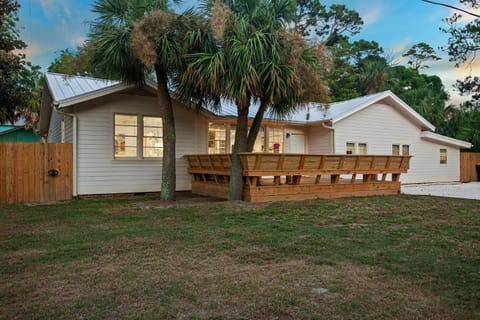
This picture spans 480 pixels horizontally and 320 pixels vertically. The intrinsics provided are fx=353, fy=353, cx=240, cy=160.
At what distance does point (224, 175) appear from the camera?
405 inches

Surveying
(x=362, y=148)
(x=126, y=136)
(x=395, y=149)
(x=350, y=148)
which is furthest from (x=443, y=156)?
(x=126, y=136)

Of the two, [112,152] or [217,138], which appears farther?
[217,138]

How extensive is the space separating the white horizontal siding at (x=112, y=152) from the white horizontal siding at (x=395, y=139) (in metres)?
6.77

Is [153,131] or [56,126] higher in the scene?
[56,126]

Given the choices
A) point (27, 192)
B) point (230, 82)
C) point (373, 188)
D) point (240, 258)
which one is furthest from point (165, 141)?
point (373, 188)

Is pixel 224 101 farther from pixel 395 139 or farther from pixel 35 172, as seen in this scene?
pixel 395 139

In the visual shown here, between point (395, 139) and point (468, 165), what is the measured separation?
6.65m

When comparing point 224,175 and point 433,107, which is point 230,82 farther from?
point 433,107

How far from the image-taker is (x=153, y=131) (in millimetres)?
11773

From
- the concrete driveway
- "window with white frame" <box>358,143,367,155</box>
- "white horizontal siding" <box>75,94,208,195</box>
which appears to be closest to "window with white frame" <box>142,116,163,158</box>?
"white horizontal siding" <box>75,94,208,195</box>

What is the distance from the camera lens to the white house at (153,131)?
10.6 meters

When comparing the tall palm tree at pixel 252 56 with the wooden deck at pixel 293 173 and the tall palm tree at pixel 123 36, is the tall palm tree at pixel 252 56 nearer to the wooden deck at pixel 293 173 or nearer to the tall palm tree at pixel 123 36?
the tall palm tree at pixel 123 36

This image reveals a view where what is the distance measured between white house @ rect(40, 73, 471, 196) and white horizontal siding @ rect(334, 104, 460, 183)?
0.15 feet

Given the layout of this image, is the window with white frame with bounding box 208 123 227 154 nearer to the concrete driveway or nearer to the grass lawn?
the grass lawn
